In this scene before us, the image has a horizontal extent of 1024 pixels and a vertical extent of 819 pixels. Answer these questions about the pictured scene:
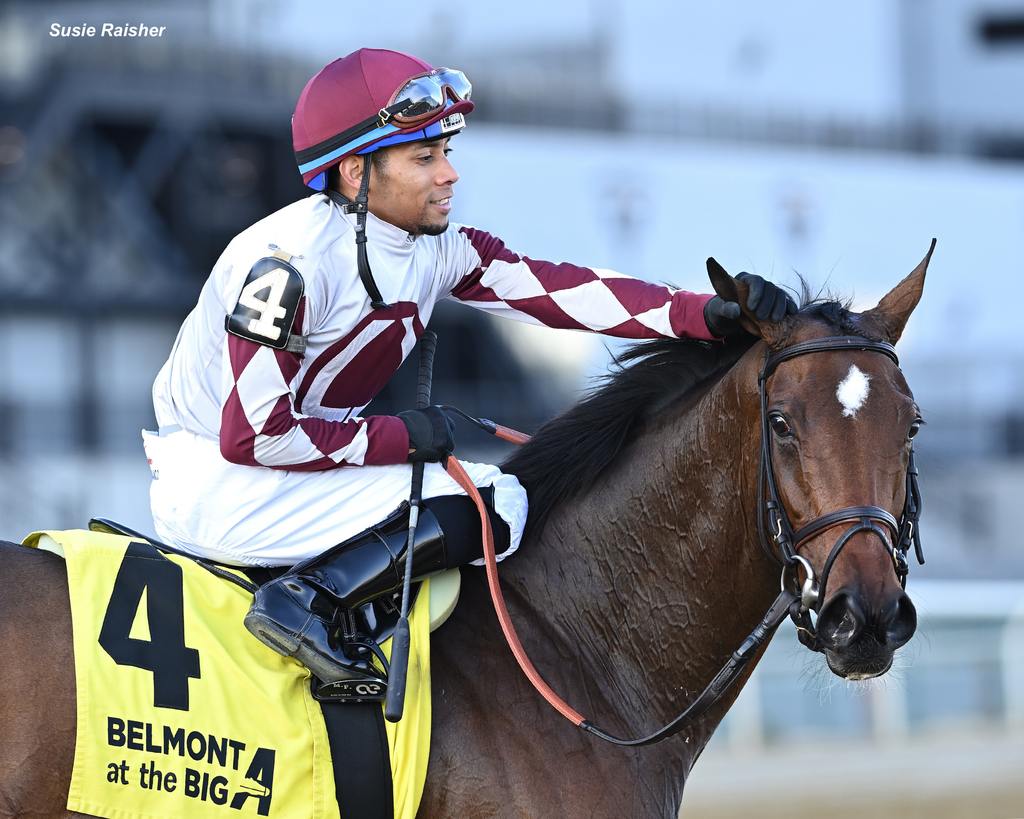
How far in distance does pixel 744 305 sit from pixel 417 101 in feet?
2.56

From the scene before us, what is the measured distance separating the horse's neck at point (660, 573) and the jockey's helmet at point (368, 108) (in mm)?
812

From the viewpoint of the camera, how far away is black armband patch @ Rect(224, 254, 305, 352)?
2.80 m

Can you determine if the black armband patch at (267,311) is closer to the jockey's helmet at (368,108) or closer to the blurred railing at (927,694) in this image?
the jockey's helmet at (368,108)

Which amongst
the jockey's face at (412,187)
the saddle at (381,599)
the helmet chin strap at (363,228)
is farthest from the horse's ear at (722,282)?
the saddle at (381,599)

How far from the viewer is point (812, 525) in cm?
267

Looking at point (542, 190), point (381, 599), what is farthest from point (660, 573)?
point (542, 190)

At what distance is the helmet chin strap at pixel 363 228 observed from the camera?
2.99 meters

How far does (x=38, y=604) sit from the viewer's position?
267 centimetres

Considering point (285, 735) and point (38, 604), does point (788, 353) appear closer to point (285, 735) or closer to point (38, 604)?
point (285, 735)

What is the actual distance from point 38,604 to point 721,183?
17.6 metres

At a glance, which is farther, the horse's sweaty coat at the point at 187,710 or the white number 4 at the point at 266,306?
the white number 4 at the point at 266,306

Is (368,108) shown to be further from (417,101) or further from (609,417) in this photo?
Result: (609,417)

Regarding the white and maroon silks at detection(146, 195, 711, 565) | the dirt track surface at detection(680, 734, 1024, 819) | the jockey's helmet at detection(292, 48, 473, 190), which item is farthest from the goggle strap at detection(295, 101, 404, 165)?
the dirt track surface at detection(680, 734, 1024, 819)

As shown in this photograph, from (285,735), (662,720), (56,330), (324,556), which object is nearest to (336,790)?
(285,735)
